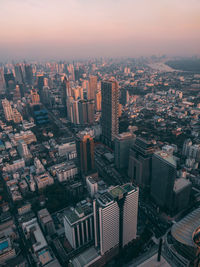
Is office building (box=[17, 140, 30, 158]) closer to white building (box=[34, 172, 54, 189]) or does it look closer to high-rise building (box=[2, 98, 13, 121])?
white building (box=[34, 172, 54, 189])

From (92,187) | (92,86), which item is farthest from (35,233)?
(92,86)

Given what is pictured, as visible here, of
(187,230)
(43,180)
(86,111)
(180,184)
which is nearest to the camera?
(187,230)

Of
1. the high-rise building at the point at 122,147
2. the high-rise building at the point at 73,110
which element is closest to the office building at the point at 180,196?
the high-rise building at the point at 122,147

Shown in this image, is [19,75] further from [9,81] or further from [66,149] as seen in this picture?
[66,149]

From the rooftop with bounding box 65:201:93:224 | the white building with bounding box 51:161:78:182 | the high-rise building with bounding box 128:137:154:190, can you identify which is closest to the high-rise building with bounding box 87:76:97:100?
the white building with bounding box 51:161:78:182

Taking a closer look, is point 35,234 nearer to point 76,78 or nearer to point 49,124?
point 49,124

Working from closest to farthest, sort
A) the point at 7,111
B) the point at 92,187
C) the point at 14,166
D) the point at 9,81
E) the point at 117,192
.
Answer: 1. the point at 117,192
2. the point at 92,187
3. the point at 14,166
4. the point at 7,111
5. the point at 9,81

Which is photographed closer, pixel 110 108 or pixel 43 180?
pixel 43 180

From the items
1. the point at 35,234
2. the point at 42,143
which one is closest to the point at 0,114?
the point at 42,143
